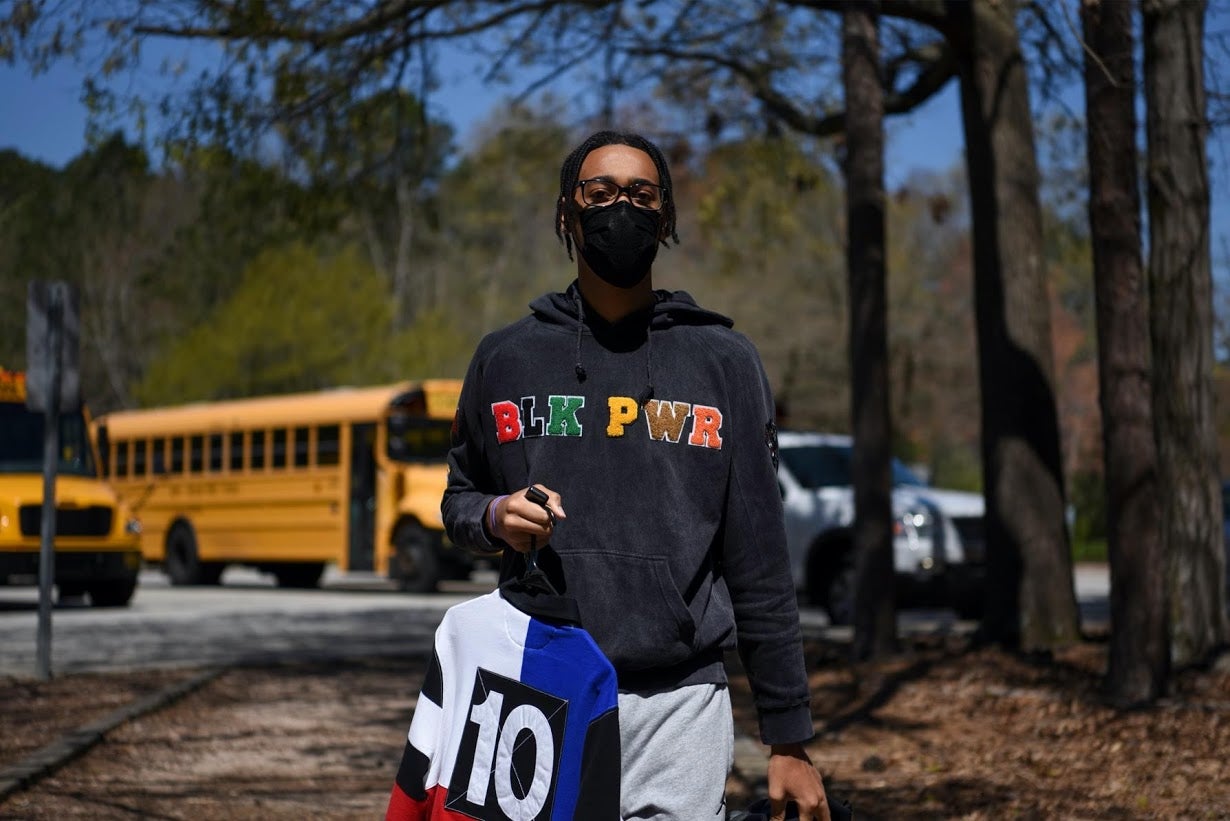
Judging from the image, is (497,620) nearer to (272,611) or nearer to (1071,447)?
(272,611)

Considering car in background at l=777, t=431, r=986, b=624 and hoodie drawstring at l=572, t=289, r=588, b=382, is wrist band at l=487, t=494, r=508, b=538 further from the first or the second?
car in background at l=777, t=431, r=986, b=624

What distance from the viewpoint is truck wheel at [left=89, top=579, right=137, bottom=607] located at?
20719 mm

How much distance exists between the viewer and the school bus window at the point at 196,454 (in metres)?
27.6

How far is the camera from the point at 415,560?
2305cm

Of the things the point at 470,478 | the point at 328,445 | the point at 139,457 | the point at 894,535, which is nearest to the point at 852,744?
the point at 470,478

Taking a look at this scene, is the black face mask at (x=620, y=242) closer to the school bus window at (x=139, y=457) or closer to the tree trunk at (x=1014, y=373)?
the tree trunk at (x=1014, y=373)

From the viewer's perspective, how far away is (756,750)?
27.5 feet

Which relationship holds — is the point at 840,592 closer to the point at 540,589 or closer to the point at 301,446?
the point at 301,446

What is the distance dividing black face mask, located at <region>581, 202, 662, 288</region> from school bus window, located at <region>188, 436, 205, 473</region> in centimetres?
2527

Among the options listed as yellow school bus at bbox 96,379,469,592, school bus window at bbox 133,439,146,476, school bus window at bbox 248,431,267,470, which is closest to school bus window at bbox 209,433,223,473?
yellow school bus at bbox 96,379,469,592

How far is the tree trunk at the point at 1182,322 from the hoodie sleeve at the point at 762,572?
708cm

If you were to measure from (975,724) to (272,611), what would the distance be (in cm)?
1218

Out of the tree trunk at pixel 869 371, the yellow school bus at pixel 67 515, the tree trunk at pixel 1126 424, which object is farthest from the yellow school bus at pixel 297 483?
the tree trunk at pixel 1126 424

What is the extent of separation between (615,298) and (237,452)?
24.5 meters
